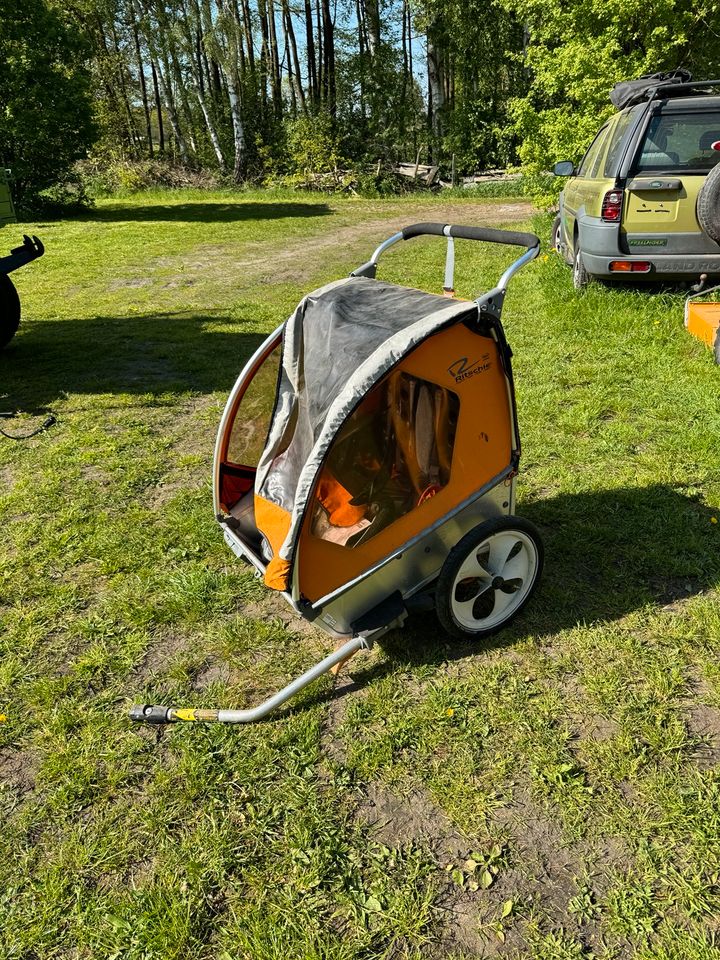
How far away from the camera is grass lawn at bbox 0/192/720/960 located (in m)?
2.15

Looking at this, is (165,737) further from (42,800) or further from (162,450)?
(162,450)

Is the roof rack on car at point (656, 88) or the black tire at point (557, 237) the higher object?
the roof rack on car at point (656, 88)

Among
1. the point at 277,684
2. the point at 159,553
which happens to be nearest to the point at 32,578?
the point at 159,553

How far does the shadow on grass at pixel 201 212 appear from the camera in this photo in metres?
18.0

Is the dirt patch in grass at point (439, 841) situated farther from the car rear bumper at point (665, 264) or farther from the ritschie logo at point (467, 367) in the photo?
the car rear bumper at point (665, 264)

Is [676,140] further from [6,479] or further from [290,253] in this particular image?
[290,253]

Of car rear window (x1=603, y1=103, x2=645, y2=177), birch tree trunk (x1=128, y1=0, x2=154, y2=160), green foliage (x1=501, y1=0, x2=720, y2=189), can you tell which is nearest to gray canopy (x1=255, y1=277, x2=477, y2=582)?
car rear window (x1=603, y1=103, x2=645, y2=177)

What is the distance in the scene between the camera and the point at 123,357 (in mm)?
7461

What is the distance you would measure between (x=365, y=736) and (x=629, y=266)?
5.98 metres

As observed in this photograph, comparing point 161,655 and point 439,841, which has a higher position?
point 161,655

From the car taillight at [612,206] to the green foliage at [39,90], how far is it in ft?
50.0

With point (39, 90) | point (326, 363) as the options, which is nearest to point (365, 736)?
point (326, 363)

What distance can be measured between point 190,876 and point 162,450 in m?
3.59

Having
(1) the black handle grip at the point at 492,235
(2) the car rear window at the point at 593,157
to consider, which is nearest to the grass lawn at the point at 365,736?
(1) the black handle grip at the point at 492,235
